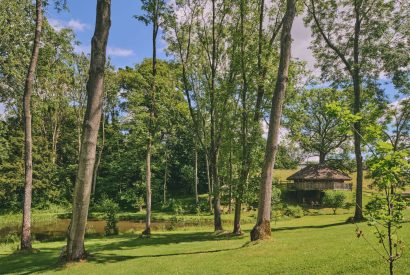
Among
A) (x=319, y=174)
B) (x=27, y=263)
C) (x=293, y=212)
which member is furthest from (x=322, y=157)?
(x=27, y=263)

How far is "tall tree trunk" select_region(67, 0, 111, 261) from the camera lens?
36.4 ft

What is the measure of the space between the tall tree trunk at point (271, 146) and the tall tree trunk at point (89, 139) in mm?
5773

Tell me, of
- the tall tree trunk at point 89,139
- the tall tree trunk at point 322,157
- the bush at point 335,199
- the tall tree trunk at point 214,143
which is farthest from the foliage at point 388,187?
the tall tree trunk at point 322,157

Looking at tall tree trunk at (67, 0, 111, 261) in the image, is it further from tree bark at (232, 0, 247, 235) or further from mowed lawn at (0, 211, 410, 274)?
tree bark at (232, 0, 247, 235)

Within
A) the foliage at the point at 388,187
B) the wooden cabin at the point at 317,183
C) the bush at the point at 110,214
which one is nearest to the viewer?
the foliage at the point at 388,187

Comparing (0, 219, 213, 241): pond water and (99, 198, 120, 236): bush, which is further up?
(99, 198, 120, 236): bush

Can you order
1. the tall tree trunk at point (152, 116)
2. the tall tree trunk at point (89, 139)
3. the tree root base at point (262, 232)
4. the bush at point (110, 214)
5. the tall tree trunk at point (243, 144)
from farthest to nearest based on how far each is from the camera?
the bush at point (110, 214), the tall tree trunk at point (152, 116), the tall tree trunk at point (243, 144), the tree root base at point (262, 232), the tall tree trunk at point (89, 139)

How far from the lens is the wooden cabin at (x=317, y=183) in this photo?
141ft

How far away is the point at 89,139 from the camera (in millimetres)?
11227

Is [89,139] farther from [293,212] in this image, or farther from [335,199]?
[335,199]

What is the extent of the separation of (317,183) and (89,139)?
122ft

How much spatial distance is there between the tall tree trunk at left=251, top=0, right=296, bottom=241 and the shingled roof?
110ft

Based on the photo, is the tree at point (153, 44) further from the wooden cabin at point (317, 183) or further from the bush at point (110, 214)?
the wooden cabin at point (317, 183)

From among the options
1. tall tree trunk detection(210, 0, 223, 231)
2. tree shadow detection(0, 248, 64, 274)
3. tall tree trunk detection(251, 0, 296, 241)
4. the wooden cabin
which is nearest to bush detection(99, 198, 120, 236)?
tall tree trunk detection(210, 0, 223, 231)
